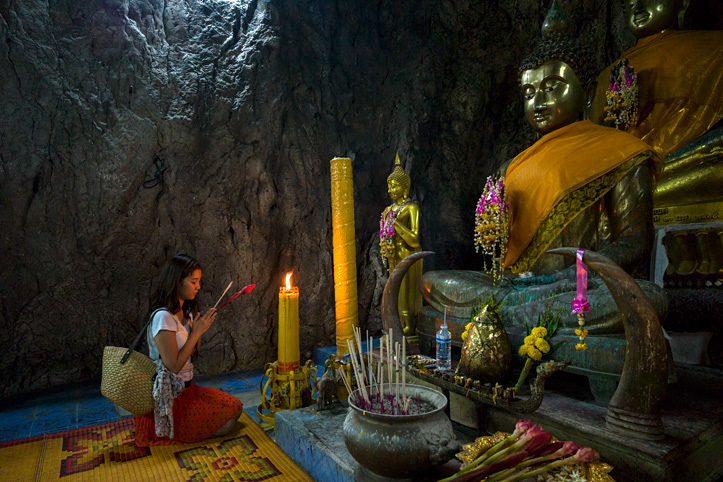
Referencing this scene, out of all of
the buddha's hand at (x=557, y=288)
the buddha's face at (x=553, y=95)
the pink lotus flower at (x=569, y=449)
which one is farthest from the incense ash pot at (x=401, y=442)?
the buddha's face at (x=553, y=95)

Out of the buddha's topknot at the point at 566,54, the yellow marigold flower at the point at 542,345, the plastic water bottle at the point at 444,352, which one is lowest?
the plastic water bottle at the point at 444,352

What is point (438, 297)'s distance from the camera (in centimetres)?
281

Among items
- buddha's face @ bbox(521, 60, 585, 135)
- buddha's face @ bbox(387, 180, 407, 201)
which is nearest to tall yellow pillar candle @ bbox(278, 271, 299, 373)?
buddha's face @ bbox(387, 180, 407, 201)

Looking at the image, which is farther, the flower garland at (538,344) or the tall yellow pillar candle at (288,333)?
the tall yellow pillar candle at (288,333)

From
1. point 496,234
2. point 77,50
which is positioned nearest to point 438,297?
point 496,234

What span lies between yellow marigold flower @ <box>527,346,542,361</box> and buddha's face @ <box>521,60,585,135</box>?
6.17 ft

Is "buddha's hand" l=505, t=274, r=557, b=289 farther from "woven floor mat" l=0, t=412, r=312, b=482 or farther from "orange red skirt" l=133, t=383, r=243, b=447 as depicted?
"orange red skirt" l=133, t=383, r=243, b=447

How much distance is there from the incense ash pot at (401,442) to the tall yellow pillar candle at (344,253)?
6.37ft

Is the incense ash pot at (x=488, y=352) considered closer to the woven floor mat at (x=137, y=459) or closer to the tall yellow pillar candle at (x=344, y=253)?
the woven floor mat at (x=137, y=459)

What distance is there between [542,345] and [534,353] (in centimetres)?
5

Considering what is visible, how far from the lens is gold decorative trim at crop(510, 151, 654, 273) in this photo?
2559 millimetres

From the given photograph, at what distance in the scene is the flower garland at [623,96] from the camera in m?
3.35

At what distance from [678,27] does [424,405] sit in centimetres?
437

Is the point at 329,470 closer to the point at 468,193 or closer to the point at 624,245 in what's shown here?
the point at 624,245
